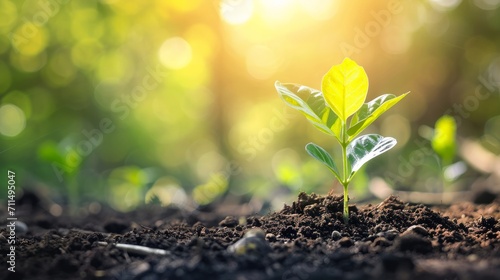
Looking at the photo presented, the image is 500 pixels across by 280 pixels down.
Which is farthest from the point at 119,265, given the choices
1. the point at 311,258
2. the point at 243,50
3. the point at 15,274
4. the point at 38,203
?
the point at 243,50

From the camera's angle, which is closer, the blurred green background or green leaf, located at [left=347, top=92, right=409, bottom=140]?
green leaf, located at [left=347, top=92, right=409, bottom=140]

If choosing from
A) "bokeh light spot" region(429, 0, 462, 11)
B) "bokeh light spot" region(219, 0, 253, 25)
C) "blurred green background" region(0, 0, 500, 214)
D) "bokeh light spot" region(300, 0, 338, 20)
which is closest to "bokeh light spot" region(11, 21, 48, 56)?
"blurred green background" region(0, 0, 500, 214)

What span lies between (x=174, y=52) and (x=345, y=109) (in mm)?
12664

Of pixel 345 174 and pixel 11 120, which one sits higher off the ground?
pixel 11 120

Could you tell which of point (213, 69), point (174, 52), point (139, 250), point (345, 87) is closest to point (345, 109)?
point (345, 87)

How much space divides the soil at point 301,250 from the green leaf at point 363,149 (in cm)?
26

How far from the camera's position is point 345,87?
2270mm

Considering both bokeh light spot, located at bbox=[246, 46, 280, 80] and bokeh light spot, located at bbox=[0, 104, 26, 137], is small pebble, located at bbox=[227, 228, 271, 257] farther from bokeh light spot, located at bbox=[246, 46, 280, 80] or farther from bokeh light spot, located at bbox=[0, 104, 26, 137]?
bokeh light spot, located at bbox=[246, 46, 280, 80]

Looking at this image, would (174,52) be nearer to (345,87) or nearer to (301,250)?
(345,87)

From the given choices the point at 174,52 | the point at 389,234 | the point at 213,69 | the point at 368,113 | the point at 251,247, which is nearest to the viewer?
the point at 251,247

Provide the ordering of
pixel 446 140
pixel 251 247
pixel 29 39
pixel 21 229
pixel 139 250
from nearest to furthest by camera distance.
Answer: pixel 251 247, pixel 139 250, pixel 21 229, pixel 446 140, pixel 29 39

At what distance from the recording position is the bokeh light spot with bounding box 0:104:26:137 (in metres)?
12.8

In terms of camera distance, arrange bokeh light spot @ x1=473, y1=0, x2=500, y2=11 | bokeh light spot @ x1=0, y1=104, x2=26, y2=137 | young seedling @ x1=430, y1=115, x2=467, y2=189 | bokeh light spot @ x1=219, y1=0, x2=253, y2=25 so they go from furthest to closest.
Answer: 1. bokeh light spot @ x1=0, y1=104, x2=26, y2=137
2. bokeh light spot @ x1=219, y1=0, x2=253, y2=25
3. bokeh light spot @ x1=473, y1=0, x2=500, y2=11
4. young seedling @ x1=430, y1=115, x2=467, y2=189

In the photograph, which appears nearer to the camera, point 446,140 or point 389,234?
point 389,234
